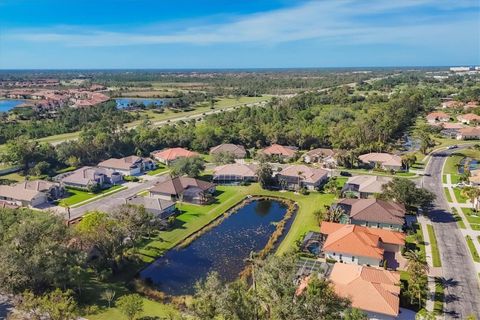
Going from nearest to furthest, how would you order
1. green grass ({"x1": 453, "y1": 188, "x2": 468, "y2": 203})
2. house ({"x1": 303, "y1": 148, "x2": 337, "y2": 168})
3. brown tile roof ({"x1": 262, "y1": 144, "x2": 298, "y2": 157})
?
green grass ({"x1": 453, "y1": 188, "x2": 468, "y2": 203})
house ({"x1": 303, "y1": 148, "x2": 337, "y2": 168})
brown tile roof ({"x1": 262, "y1": 144, "x2": 298, "y2": 157})

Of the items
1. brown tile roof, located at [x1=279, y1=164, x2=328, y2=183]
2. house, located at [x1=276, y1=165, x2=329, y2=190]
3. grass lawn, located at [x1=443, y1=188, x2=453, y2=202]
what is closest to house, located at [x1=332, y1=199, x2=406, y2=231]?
grass lawn, located at [x1=443, y1=188, x2=453, y2=202]

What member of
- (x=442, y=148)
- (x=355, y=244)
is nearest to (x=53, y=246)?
(x=355, y=244)

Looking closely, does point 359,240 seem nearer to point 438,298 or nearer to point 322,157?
point 438,298

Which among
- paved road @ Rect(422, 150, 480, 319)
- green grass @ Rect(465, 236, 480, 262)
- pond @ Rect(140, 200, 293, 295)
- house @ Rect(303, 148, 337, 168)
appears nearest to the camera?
paved road @ Rect(422, 150, 480, 319)

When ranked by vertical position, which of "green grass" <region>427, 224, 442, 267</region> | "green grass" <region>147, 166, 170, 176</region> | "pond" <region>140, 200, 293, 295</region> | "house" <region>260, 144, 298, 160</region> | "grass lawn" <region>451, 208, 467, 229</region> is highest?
"house" <region>260, 144, 298, 160</region>

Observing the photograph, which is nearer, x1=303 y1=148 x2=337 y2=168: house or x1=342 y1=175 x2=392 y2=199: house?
x1=342 y1=175 x2=392 y2=199: house

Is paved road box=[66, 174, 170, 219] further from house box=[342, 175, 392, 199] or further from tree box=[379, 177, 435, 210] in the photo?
tree box=[379, 177, 435, 210]

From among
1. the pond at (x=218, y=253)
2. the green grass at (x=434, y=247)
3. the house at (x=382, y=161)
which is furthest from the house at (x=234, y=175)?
the green grass at (x=434, y=247)

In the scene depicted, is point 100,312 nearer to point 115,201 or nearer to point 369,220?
point 115,201

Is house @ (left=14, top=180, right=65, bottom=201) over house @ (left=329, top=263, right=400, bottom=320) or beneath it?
over
